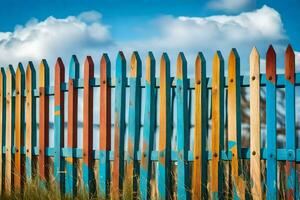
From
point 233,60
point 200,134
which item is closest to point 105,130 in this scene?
point 200,134

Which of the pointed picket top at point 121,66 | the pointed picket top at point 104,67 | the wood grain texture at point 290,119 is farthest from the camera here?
the pointed picket top at point 104,67

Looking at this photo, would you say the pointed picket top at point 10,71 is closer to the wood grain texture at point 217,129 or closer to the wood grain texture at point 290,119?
the wood grain texture at point 217,129

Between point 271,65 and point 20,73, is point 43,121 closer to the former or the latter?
point 20,73

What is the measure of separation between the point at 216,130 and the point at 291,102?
0.81m

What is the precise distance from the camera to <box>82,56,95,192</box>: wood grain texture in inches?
246

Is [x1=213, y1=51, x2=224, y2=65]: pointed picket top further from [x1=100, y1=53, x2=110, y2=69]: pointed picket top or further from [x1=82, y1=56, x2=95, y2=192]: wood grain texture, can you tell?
[x1=82, y1=56, x2=95, y2=192]: wood grain texture

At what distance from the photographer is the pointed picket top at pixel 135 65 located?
591 cm

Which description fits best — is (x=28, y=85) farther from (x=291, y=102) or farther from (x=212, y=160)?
(x=291, y=102)

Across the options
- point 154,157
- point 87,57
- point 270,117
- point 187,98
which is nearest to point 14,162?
point 87,57

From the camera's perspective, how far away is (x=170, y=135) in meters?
5.66

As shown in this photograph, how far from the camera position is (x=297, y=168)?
17.2ft

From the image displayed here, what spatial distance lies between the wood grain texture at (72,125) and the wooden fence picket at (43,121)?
0.46 meters

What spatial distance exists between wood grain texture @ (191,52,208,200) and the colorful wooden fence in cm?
1

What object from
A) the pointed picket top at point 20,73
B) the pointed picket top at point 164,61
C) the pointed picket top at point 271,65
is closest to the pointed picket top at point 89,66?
the pointed picket top at point 164,61
